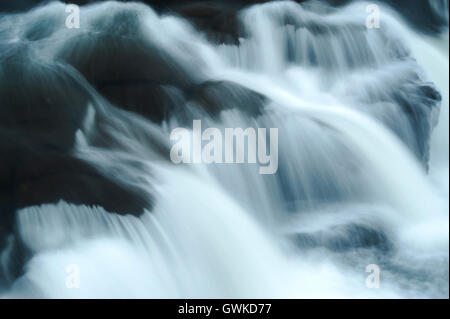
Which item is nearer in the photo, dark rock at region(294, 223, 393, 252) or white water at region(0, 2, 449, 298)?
white water at region(0, 2, 449, 298)

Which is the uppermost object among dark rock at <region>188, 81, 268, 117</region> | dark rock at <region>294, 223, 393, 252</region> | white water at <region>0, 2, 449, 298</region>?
dark rock at <region>188, 81, 268, 117</region>

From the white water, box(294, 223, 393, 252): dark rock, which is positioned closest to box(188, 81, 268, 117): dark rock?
the white water

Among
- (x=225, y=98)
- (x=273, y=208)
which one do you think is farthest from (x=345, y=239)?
(x=225, y=98)

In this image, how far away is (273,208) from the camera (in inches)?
180

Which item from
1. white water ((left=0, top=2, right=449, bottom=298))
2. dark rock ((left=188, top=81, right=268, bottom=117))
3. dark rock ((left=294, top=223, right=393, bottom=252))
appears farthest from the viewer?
dark rock ((left=188, top=81, right=268, bottom=117))

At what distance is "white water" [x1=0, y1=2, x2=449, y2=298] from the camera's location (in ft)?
Answer: 12.6

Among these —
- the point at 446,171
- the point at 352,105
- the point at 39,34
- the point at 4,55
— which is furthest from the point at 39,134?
the point at 446,171

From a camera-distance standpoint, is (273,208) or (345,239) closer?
(345,239)

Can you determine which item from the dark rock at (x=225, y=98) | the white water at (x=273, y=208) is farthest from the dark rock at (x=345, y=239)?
the dark rock at (x=225, y=98)

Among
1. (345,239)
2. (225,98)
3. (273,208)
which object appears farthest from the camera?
(225,98)

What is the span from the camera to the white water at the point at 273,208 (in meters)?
3.85

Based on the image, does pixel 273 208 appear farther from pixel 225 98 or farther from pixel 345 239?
pixel 225 98

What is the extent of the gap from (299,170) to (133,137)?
4.07 ft

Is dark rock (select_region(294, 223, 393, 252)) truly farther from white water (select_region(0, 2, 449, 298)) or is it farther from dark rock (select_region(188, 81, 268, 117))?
dark rock (select_region(188, 81, 268, 117))
